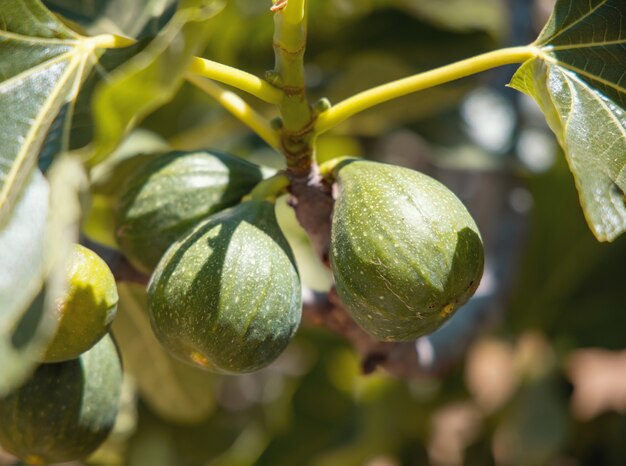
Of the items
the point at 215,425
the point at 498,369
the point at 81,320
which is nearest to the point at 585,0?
the point at 81,320

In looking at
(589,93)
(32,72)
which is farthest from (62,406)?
(589,93)

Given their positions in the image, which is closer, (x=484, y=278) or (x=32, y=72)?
(x=32, y=72)

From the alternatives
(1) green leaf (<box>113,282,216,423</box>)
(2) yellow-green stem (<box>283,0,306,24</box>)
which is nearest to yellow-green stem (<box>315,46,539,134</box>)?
(2) yellow-green stem (<box>283,0,306,24</box>)

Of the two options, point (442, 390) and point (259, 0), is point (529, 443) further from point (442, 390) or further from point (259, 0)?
point (259, 0)

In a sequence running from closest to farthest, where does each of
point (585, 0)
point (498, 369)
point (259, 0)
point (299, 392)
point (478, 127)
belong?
point (585, 0)
point (259, 0)
point (299, 392)
point (478, 127)
point (498, 369)

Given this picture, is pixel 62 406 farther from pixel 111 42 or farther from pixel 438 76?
pixel 438 76

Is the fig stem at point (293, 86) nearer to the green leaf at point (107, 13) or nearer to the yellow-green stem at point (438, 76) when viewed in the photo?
the yellow-green stem at point (438, 76)
